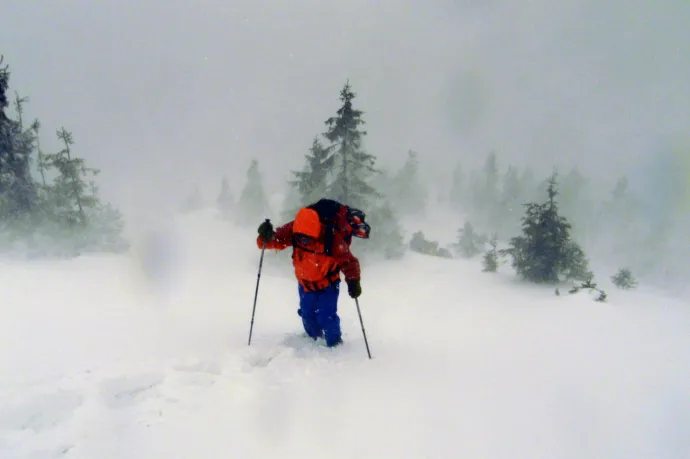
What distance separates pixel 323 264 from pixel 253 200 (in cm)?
4246

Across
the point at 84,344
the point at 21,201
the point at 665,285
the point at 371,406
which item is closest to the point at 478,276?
the point at 371,406

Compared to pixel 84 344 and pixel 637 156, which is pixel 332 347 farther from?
pixel 637 156

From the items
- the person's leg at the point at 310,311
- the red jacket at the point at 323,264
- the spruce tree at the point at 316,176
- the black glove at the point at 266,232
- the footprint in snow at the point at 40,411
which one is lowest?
the footprint in snow at the point at 40,411

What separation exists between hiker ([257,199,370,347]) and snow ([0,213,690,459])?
639 mm

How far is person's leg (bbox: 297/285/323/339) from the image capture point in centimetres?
621

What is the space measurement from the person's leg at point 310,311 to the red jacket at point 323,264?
6.2 inches

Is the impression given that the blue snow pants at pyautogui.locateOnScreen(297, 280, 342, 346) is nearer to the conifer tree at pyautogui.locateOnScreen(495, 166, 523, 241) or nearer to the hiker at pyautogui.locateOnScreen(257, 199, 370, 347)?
the hiker at pyautogui.locateOnScreen(257, 199, 370, 347)

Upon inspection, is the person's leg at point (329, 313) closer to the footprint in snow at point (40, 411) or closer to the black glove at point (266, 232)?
the black glove at point (266, 232)

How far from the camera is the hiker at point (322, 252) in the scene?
18.7 feet

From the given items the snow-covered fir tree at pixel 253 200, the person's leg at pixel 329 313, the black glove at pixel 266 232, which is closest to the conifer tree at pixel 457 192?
the snow-covered fir tree at pixel 253 200

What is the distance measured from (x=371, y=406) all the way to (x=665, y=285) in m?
55.0

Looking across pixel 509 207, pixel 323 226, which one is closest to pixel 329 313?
pixel 323 226

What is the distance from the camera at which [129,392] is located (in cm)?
391

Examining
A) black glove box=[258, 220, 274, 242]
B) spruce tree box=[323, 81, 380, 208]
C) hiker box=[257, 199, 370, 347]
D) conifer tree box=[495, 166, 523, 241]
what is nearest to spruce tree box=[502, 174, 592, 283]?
spruce tree box=[323, 81, 380, 208]
